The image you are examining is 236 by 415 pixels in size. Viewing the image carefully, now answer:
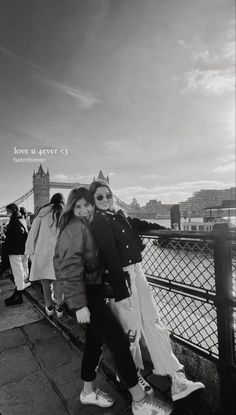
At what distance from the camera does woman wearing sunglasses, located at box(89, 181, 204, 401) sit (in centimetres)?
168

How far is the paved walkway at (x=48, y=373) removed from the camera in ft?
5.91

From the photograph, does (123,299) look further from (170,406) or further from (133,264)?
(170,406)

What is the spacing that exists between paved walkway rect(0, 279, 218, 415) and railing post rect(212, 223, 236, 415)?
0.69 ft

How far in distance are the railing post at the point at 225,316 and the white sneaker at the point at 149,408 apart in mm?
371

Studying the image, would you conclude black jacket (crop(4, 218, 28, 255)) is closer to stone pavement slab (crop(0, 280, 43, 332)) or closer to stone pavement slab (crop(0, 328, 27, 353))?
stone pavement slab (crop(0, 280, 43, 332))

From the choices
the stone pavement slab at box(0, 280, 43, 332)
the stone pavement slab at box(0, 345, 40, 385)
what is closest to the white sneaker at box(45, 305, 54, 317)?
the stone pavement slab at box(0, 280, 43, 332)

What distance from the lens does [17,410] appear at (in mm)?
1803

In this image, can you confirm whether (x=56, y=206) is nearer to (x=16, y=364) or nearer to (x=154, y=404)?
(x=16, y=364)

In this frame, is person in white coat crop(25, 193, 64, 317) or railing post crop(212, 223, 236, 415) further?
person in white coat crop(25, 193, 64, 317)

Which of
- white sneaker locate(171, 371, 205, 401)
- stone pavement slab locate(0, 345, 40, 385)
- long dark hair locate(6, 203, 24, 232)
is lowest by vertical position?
stone pavement slab locate(0, 345, 40, 385)

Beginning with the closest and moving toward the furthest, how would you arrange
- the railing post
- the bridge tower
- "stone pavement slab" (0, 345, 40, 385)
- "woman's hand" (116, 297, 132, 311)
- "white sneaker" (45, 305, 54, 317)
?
the railing post
"woman's hand" (116, 297, 132, 311)
"stone pavement slab" (0, 345, 40, 385)
"white sneaker" (45, 305, 54, 317)
the bridge tower

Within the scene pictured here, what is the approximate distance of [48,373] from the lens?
2178 millimetres

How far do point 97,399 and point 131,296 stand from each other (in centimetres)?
74

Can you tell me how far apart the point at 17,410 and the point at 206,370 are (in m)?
1.33
